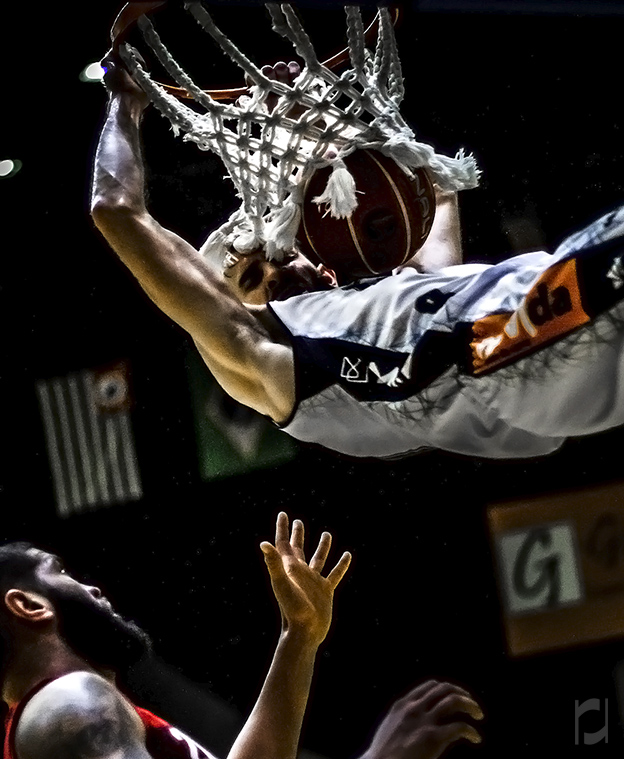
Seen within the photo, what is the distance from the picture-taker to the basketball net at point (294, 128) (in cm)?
168

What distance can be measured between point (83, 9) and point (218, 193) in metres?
0.51

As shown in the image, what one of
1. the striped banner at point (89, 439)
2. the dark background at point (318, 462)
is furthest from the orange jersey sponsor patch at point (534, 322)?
the striped banner at point (89, 439)

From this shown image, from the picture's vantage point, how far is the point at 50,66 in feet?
8.50

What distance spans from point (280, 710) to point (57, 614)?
586 mm

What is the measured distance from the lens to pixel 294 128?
175 cm

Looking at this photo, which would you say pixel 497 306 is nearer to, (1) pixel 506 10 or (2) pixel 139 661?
(1) pixel 506 10

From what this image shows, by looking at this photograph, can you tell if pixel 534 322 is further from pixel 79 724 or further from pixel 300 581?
pixel 79 724

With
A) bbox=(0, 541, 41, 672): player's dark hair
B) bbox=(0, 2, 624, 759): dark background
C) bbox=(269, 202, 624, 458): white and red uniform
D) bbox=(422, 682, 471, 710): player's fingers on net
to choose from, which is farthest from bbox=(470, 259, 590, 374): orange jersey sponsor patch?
bbox=(0, 541, 41, 672): player's dark hair

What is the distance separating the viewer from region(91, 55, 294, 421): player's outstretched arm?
5.33 feet

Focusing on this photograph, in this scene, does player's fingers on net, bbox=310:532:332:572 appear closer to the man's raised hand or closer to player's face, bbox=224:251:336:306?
the man's raised hand

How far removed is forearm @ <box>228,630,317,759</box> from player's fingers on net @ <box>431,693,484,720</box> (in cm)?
25

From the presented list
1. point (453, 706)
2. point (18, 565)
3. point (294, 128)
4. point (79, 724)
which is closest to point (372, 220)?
point (294, 128)

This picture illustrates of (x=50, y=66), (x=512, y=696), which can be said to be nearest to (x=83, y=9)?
(x=50, y=66)

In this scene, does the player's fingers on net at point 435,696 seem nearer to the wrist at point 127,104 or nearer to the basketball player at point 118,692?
the basketball player at point 118,692
